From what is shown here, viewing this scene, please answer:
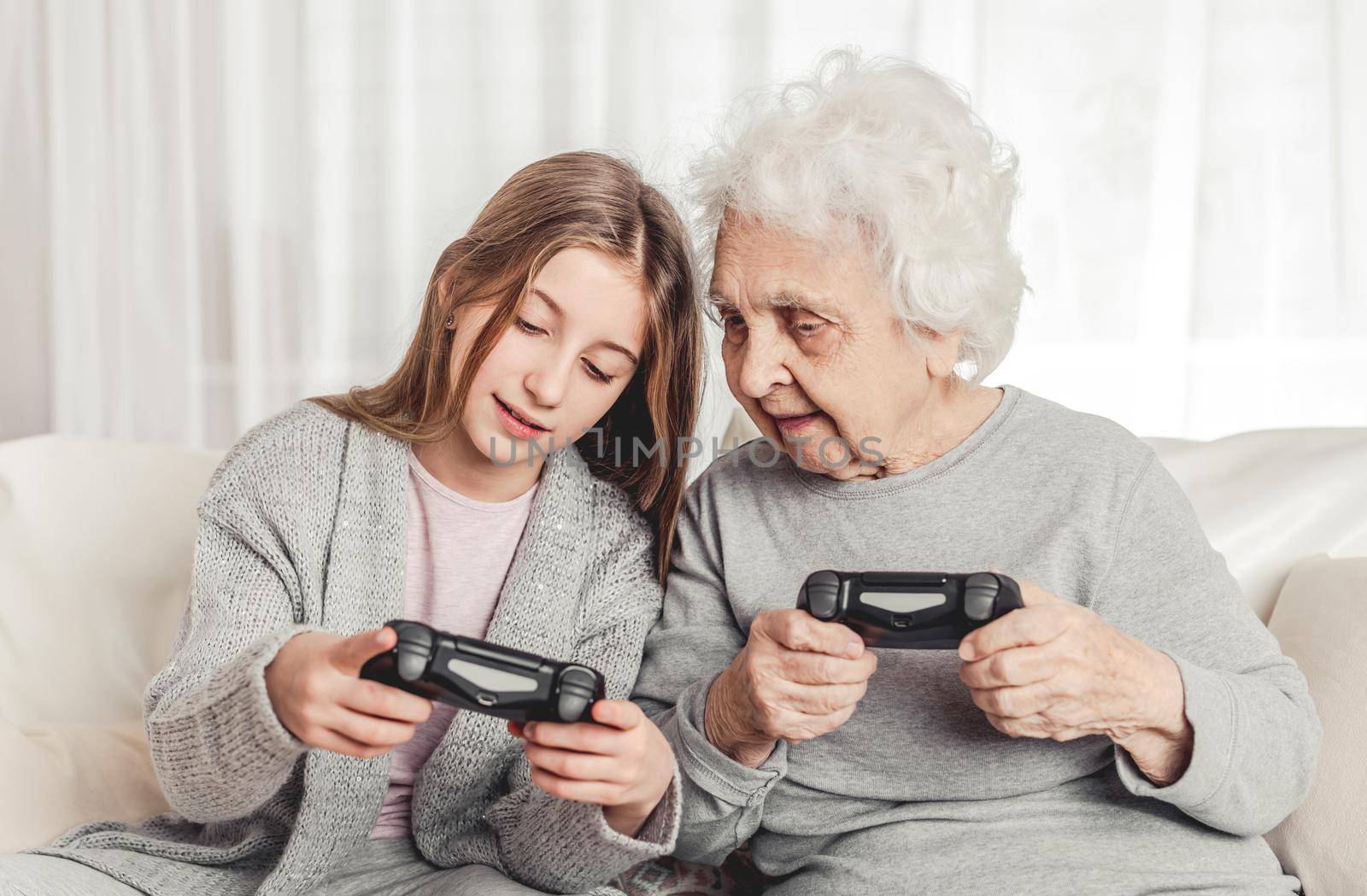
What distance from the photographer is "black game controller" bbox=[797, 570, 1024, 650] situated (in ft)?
3.48

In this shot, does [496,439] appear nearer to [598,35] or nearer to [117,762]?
[117,762]

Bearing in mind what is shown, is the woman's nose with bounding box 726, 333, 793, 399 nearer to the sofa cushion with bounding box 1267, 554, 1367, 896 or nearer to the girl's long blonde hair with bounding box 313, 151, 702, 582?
the girl's long blonde hair with bounding box 313, 151, 702, 582

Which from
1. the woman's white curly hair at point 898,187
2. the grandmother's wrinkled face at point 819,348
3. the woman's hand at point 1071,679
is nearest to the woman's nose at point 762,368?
the grandmother's wrinkled face at point 819,348

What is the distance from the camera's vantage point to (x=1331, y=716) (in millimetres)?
1400

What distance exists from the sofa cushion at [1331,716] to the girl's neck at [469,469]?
1.00m

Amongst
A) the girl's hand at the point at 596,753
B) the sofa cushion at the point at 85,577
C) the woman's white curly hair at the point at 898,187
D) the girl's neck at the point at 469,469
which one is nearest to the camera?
the girl's hand at the point at 596,753

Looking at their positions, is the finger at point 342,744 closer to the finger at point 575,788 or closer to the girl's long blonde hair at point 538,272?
the finger at point 575,788

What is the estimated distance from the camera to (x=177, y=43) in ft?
8.11

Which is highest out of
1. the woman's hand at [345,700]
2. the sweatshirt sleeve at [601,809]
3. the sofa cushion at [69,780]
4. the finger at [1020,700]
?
the woman's hand at [345,700]

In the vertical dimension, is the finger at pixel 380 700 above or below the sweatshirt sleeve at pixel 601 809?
above

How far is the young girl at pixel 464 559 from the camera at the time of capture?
1.24m

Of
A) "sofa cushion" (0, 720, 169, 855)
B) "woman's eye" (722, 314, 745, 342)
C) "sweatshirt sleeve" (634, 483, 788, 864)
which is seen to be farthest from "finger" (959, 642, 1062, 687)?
"sofa cushion" (0, 720, 169, 855)

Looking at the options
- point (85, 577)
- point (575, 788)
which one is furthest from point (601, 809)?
point (85, 577)

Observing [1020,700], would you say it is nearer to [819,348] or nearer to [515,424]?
[819,348]
